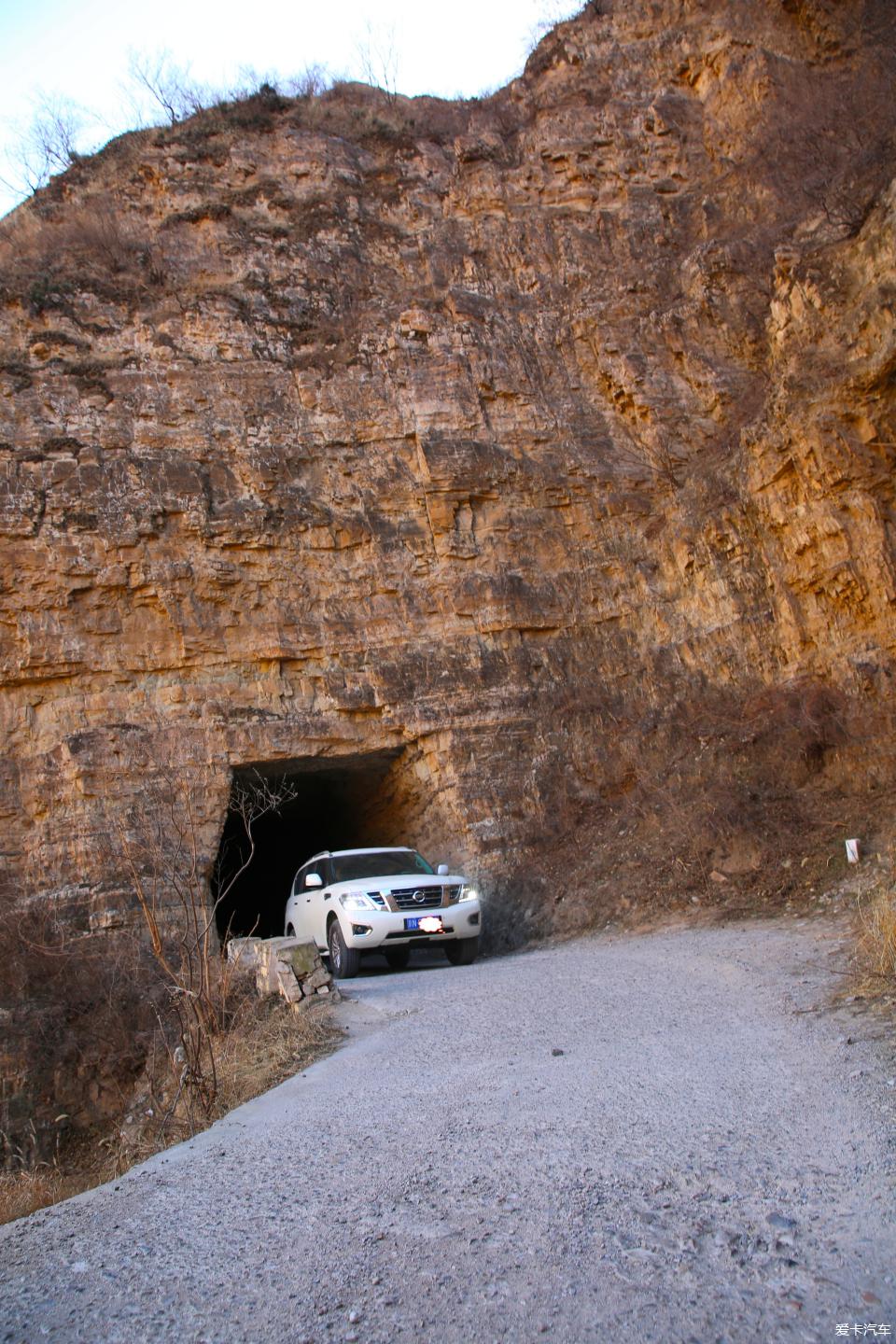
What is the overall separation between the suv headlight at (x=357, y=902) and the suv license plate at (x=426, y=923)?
18.9 inches

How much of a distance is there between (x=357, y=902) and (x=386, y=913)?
0.39 m

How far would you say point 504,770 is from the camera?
52.6 ft

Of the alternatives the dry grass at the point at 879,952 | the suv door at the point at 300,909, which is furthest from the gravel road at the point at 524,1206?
the suv door at the point at 300,909

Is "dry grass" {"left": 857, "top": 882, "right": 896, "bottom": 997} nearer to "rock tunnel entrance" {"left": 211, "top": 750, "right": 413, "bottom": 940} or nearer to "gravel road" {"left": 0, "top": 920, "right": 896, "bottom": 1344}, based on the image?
"gravel road" {"left": 0, "top": 920, "right": 896, "bottom": 1344}

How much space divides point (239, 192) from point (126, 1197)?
71.9 ft

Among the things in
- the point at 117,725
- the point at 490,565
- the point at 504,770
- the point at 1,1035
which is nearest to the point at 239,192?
the point at 490,565

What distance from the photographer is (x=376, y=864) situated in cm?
1317

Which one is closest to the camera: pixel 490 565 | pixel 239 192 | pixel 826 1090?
pixel 826 1090

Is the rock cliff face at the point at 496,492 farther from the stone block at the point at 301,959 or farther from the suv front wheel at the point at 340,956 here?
the stone block at the point at 301,959

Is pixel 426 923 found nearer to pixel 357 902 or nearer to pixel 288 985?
pixel 357 902

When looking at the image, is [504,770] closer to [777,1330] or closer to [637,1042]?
[637,1042]

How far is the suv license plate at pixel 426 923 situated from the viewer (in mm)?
11586

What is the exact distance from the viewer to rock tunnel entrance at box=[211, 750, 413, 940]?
659 inches

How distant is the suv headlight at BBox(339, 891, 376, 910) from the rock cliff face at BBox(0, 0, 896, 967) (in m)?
3.16
